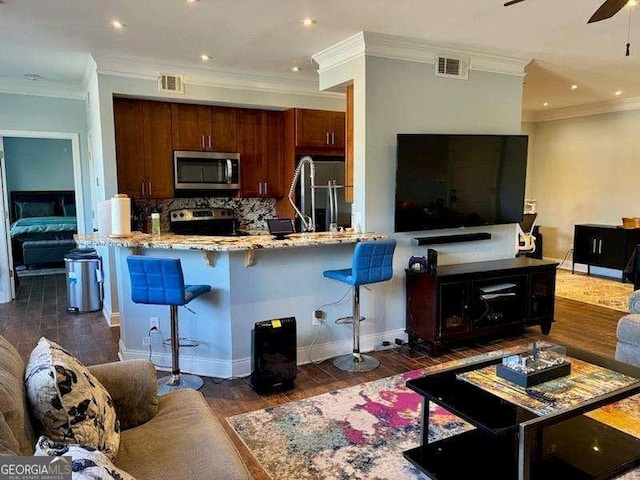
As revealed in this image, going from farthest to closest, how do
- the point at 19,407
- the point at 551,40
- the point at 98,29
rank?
1. the point at 551,40
2. the point at 98,29
3. the point at 19,407

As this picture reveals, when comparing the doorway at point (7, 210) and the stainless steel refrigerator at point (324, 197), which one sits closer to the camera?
the stainless steel refrigerator at point (324, 197)

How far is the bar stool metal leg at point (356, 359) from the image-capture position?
147 inches

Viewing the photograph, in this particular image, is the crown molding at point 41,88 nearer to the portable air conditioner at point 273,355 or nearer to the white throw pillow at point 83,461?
the portable air conditioner at point 273,355

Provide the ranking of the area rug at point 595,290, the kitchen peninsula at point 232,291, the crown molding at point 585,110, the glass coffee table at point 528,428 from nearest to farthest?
the glass coffee table at point 528,428 → the kitchen peninsula at point 232,291 → the area rug at point 595,290 → the crown molding at point 585,110

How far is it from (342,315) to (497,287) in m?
1.41

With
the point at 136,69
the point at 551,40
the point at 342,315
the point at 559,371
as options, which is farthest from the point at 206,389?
the point at 551,40

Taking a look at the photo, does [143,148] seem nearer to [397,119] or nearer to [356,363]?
[397,119]

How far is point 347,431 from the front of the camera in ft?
9.07

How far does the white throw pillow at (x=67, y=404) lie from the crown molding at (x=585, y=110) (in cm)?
783

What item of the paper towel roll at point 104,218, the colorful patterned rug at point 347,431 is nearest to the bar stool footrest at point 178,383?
the colorful patterned rug at point 347,431

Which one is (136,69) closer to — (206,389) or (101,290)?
(101,290)

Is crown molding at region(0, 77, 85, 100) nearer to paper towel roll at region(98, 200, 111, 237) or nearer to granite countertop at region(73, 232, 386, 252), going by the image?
paper towel roll at region(98, 200, 111, 237)

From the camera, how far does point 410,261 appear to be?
416 cm

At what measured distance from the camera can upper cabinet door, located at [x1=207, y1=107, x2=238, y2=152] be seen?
5.46 metres
